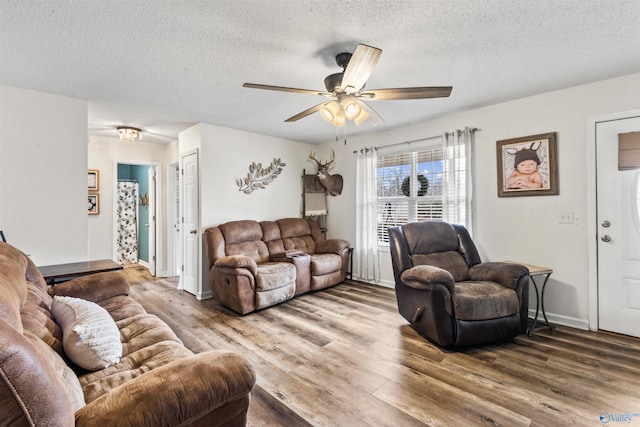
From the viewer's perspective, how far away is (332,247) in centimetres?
466

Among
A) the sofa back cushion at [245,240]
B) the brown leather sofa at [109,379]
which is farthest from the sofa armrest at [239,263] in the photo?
the brown leather sofa at [109,379]

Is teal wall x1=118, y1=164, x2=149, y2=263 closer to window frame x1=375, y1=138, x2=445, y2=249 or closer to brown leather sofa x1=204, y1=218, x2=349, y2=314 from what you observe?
brown leather sofa x1=204, y1=218, x2=349, y2=314

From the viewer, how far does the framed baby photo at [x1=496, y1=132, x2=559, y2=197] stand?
121 inches

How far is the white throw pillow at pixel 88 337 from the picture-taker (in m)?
1.31

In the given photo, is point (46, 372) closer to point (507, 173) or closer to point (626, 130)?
point (507, 173)

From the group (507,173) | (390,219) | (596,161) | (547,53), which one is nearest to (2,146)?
(390,219)

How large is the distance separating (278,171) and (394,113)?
214 centimetres

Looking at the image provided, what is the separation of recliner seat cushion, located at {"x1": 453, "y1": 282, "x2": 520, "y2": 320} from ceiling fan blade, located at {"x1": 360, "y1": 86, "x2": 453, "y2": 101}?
5.24ft

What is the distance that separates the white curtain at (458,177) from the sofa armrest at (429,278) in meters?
1.38

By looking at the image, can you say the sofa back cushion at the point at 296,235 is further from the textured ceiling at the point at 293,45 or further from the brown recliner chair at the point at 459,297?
the textured ceiling at the point at 293,45

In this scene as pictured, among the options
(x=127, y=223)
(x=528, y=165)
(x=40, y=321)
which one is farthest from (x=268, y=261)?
(x=127, y=223)

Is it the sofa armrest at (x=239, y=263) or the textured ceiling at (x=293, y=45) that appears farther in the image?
the sofa armrest at (x=239, y=263)

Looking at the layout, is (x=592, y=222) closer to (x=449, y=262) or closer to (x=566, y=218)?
(x=566, y=218)

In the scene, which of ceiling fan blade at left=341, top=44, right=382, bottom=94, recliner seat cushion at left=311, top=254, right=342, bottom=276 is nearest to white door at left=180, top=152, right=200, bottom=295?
recliner seat cushion at left=311, top=254, right=342, bottom=276
